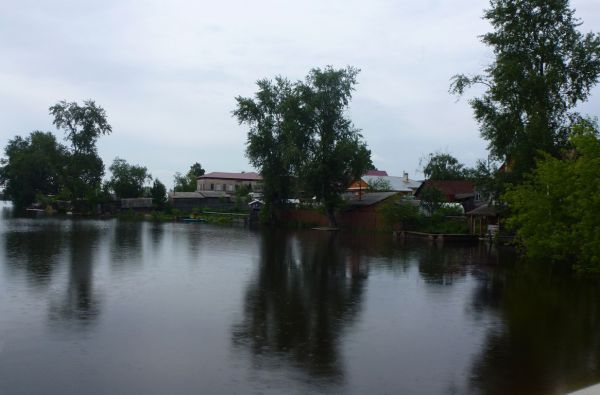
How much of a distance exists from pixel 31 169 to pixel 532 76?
87462 millimetres

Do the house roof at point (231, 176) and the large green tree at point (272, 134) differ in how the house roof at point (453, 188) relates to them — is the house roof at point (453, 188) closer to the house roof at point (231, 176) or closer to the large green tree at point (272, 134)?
the large green tree at point (272, 134)

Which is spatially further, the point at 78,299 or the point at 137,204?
the point at 137,204

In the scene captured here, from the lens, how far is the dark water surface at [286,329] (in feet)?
28.4

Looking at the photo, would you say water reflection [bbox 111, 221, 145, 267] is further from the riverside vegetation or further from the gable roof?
the gable roof

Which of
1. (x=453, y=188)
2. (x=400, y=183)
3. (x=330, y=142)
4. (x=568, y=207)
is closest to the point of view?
Result: (x=568, y=207)

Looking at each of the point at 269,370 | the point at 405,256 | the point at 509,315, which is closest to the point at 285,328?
the point at 269,370

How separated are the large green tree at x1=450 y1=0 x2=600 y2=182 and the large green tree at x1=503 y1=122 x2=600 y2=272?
691 cm

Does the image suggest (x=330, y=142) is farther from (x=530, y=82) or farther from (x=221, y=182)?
(x=221, y=182)

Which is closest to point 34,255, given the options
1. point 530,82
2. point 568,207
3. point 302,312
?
point 302,312

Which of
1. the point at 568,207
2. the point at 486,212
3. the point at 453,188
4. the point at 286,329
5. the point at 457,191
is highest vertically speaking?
the point at 453,188

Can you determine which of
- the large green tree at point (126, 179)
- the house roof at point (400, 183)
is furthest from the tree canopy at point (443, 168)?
the large green tree at point (126, 179)

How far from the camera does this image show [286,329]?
11.9m

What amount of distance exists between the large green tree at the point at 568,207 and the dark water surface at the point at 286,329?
4.51 feet

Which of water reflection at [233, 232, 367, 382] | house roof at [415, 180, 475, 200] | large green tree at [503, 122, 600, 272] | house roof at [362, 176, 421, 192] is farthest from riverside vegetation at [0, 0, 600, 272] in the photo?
house roof at [362, 176, 421, 192]
